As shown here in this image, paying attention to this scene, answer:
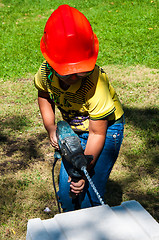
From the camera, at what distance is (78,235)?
130cm

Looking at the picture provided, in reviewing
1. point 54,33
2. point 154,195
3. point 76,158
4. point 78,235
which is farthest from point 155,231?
point 154,195

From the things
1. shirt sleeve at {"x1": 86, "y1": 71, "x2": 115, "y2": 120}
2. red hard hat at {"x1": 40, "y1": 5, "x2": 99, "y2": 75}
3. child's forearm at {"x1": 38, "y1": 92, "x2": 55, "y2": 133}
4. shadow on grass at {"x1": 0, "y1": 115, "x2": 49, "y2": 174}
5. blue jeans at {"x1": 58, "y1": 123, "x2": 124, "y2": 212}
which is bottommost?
shadow on grass at {"x1": 0, "y1": 115, "x2": 49, "y2": 174}

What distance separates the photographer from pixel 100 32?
845cm

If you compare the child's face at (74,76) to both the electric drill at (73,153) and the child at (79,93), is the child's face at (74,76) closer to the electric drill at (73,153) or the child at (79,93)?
the child at (79,93)

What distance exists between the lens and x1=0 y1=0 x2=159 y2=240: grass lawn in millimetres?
3514

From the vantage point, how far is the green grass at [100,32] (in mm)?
6863

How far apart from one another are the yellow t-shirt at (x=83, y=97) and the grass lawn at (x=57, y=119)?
141 cm

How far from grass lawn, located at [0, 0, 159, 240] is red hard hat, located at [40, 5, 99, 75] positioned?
1.91 meters

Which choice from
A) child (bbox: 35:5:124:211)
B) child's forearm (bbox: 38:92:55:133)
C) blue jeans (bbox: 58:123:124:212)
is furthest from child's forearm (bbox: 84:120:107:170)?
child's forearm (bbox: 38:92:55:133)

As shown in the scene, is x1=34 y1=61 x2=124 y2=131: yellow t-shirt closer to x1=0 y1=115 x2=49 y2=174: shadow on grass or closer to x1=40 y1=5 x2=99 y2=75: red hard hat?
x1=40 y1=5 x2=99 y2=75: red hard hat

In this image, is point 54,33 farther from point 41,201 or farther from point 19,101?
point 19,101

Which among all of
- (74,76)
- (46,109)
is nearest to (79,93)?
(74,76)

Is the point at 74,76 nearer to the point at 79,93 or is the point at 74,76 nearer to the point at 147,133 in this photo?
the point at 79,93

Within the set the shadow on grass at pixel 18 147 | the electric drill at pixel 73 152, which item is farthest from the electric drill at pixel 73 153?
the shadow on grass at pixel 18 147
